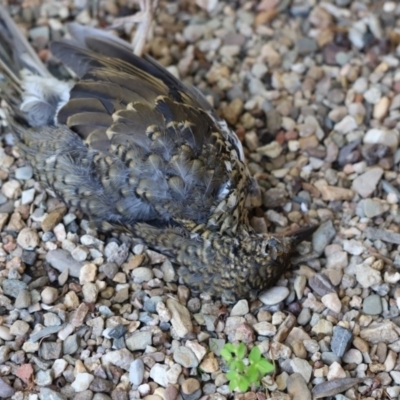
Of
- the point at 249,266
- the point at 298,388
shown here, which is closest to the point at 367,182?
the point at 249,266

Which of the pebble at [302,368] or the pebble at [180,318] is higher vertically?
the pebble at [302,368]

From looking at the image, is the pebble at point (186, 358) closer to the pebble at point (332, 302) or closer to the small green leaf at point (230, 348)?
the small green leaf at point (230, 348)

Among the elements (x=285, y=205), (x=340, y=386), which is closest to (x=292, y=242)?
(x=285, y=205)

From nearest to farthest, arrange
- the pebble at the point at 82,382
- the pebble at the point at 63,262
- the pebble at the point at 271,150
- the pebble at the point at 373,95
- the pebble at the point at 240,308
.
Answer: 1. the pebble at the point at 82,382
2. the pebble at the point at 240,308
3. the pebble at the point at 63,262
4. the pebble at the point at 271,150
5. the pebble at the point at 373,95

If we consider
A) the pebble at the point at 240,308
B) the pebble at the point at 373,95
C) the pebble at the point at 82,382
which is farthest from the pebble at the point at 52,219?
the pebble at the point at 373,95

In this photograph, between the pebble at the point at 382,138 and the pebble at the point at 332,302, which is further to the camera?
the pebble at the point at 382,138

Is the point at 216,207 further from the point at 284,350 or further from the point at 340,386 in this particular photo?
the point at 340,386

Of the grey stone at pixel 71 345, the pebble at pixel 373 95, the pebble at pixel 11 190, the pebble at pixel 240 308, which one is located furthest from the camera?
the pebble at pixel 373 95
